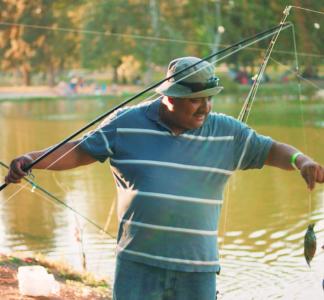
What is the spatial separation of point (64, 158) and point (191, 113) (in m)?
0.47

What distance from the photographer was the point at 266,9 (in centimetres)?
3253

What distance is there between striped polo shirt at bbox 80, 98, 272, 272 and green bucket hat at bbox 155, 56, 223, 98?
0.36ft

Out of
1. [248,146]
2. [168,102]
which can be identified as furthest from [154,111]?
[248,146]

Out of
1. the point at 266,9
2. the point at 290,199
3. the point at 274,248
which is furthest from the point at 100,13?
the point at 274,248

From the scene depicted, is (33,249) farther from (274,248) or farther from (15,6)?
(15,6)

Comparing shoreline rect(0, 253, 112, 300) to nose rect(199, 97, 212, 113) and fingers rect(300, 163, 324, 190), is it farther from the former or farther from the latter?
fingers rect(300, 163, 324, 190)

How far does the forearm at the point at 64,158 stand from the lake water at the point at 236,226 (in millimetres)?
3031

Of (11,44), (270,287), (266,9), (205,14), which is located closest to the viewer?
(270,287)

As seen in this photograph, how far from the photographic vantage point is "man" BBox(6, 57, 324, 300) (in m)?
2.81

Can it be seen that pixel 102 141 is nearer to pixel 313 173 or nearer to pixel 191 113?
pixel 191 113

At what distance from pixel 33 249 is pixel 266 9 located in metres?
26.3

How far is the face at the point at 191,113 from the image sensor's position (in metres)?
2.82

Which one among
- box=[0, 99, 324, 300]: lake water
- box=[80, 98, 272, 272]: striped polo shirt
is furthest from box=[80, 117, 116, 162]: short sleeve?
box=[0, 99, 324, 300]: lake water

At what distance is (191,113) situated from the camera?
2.83 m
